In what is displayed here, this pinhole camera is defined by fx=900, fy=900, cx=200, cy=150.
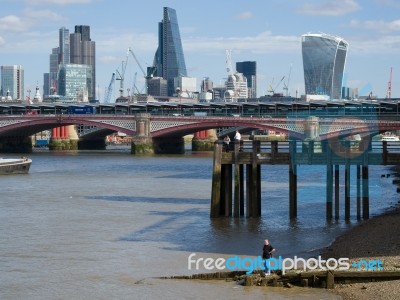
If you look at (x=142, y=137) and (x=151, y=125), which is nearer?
(x=142, y=137)

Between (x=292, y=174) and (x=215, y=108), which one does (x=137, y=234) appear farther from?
(x=215, y=108)

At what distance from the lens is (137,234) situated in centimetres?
3170

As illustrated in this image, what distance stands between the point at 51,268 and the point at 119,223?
31.5ft

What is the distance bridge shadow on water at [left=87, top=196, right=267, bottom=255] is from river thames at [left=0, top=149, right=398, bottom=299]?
0.04 m

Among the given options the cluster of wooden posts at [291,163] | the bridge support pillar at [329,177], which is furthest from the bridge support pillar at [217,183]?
the bridge support pillar at [329,177]

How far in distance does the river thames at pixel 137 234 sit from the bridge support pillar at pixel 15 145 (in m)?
55.9

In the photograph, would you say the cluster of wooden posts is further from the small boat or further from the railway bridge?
the railway bridge

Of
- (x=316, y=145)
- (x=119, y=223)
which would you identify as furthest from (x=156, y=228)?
(x=316, y=145)

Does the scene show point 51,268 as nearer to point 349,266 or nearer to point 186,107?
point 349,266

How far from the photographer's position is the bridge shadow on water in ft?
93.4

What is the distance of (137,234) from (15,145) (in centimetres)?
8346

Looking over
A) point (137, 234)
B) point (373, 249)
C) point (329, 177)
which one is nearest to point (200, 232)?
point (137, 234)

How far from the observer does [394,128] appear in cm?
8006

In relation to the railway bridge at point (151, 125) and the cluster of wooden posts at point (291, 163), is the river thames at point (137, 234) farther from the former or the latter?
the railway bridge at point (151, 125)
